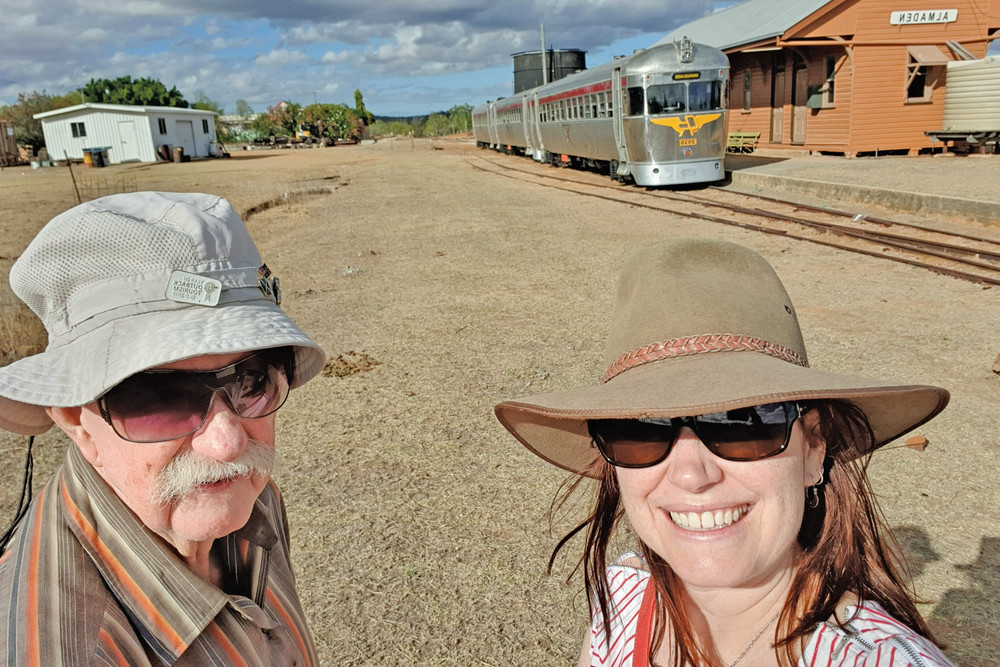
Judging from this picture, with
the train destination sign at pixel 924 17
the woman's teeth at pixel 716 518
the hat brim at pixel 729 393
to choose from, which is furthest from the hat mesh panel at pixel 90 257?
the train destination sign at pixel 924 17

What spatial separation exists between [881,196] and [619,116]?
23.8 ft

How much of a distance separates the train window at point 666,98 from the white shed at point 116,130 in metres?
42.2

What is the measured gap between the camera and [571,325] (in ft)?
26.3

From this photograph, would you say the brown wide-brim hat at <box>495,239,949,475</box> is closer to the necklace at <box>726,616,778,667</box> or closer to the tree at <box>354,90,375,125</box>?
the necklace at <box>726,616,778,667</box>

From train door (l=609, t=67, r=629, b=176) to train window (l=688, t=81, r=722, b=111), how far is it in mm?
1813

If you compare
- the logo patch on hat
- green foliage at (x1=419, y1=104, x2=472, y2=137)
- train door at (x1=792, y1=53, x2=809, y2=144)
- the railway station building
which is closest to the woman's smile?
the logo patch on hat

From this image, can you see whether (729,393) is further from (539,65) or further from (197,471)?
(539,65)

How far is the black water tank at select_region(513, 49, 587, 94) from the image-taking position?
53.8 m

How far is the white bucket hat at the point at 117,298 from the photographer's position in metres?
1.42

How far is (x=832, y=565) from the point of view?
151cm

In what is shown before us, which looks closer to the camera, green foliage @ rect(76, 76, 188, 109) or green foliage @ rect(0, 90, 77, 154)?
green foliage @ rect(0, 90, 77, 154)

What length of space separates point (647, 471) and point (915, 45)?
26.9 m

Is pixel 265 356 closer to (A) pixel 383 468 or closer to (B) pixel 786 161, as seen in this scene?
(A) pixel 383 468

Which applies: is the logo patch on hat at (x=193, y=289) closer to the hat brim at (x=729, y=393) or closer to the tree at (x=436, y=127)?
the hat brim at (x=729, y=393)
